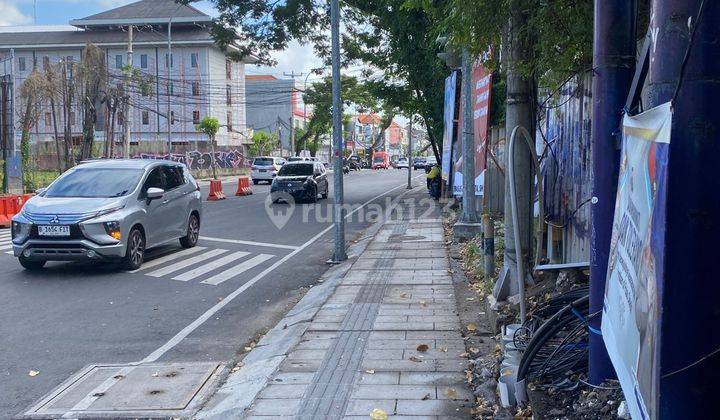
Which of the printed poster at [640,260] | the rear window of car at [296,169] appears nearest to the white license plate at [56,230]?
the printed poster at [640,260]

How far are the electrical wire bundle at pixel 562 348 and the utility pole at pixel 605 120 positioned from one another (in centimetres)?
41

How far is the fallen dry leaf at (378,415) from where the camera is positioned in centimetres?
445

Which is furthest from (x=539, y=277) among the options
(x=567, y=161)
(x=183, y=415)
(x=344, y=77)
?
(x=344, y=77)

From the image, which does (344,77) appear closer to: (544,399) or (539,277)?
(539,277)

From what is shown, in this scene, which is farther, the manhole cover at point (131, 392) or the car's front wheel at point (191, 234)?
the car's front wheel at point (191, 234)

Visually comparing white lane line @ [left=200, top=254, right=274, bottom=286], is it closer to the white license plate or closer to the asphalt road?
the asphalt road

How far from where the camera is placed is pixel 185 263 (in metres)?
11.5

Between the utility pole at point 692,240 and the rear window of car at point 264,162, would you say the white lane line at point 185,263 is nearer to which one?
the utility pole at point 692,240

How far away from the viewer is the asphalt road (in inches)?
248

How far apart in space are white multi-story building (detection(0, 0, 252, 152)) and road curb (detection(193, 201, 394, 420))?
2181 inches

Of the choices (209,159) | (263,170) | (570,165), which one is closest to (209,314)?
(570,165)

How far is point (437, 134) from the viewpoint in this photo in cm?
2389

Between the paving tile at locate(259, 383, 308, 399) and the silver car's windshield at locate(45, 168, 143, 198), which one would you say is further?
the silver car's windshield at locate(45, 168, 143, 198)

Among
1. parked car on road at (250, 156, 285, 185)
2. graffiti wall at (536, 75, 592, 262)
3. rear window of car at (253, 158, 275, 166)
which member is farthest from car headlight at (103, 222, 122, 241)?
rear window of car at (253, 158, 275, 166)
